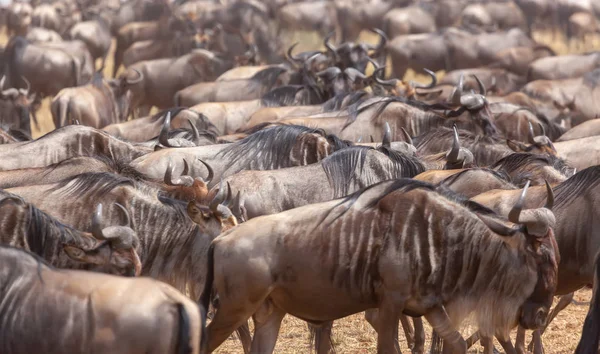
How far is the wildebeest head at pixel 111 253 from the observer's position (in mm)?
5262

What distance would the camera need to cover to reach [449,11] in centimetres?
3177

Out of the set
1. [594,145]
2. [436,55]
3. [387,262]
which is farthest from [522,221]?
[436,55]

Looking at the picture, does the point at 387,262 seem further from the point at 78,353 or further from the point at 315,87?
the point at 315,87

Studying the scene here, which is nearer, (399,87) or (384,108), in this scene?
(384,108)

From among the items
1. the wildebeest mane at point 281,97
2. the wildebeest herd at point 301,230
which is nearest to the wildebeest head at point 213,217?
the wildebeest herd at point 301,230

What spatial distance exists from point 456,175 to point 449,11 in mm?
24992

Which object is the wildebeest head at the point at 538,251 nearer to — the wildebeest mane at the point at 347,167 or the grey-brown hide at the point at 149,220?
the grey-brown hide at the point at 149,220

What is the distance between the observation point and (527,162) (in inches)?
319

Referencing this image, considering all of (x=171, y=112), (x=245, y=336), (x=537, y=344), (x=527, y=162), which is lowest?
(x=171, y=112)

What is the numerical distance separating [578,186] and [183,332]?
3091 millimetres

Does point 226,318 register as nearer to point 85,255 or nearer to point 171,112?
point 85,255

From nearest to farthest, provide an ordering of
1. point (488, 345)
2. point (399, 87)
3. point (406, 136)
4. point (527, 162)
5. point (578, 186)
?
point (488, 345)
point (578, 186)
point (527, 162)
point (406, 136)
point (399, 87)

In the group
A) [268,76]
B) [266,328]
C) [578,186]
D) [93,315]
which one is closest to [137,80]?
[268,76]

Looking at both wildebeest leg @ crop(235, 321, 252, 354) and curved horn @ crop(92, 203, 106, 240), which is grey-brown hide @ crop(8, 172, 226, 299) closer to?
wildebeest leg @ crop(235, 321, 252, 354)
